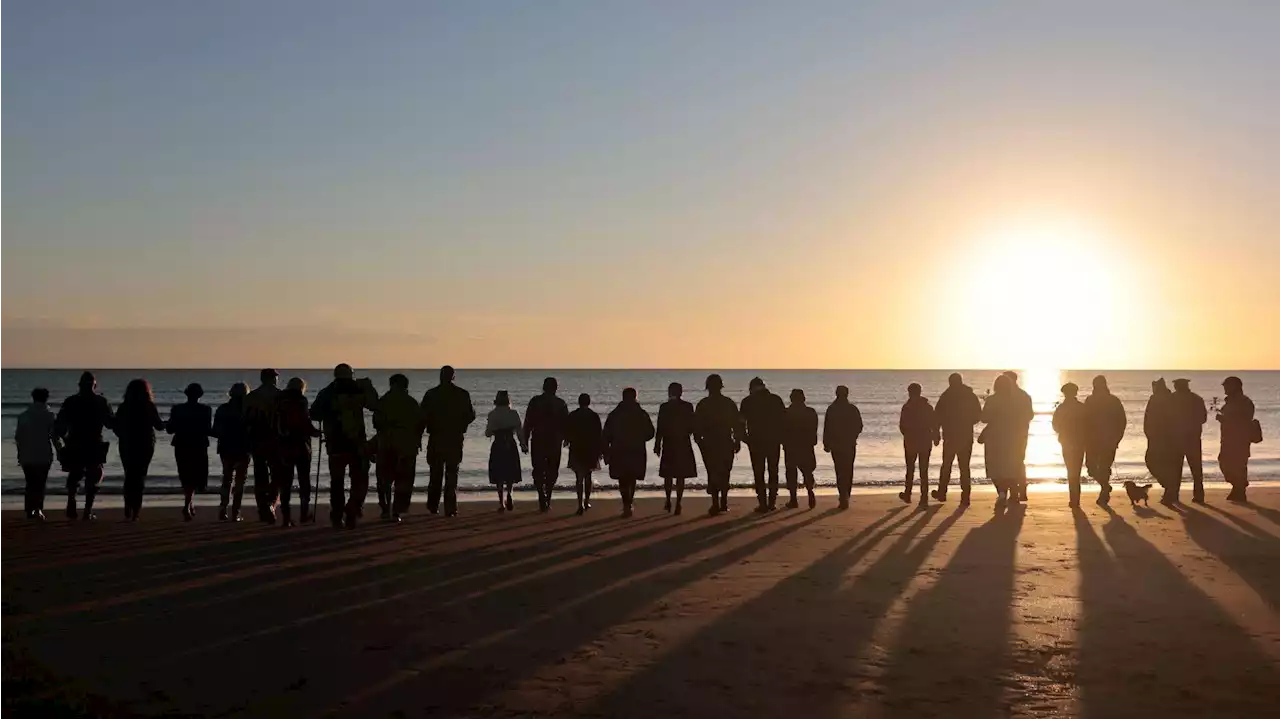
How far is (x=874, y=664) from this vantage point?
6.97m

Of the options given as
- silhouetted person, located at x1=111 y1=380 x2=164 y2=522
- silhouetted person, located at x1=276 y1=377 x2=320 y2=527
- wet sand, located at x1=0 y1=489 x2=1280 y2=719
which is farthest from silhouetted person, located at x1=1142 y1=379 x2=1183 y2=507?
silhouetted person, located at x1=111 y1=380 x2=164 y2=522

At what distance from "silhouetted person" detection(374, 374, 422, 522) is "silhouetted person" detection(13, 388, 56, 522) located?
413 cm

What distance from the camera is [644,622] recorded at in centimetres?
817

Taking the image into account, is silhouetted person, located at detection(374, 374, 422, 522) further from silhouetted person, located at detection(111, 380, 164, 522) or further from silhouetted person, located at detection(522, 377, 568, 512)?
silhouetted person, located at detection(111, 380, 164, 522)

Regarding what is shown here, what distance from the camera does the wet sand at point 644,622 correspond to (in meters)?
6.27

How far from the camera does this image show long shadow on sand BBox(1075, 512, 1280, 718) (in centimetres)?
618

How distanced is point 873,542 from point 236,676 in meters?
7.72

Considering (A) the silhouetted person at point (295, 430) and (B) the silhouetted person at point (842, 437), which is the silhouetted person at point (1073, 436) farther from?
(A) the silhouetted person at point (295, 430)

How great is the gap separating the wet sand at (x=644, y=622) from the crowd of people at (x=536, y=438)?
1.36 metres

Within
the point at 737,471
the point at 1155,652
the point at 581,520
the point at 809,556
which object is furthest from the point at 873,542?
the point at 737,471

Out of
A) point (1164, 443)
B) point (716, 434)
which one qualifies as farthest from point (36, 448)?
point (1164, 443)

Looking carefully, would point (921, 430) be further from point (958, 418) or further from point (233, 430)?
point (233, 430)

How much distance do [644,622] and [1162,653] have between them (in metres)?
3.23

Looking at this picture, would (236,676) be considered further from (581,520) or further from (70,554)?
(581,520)
